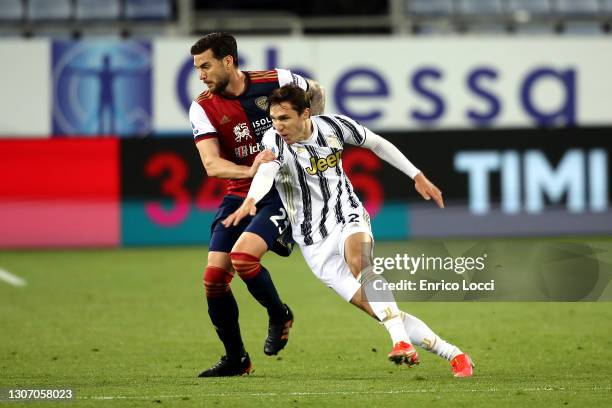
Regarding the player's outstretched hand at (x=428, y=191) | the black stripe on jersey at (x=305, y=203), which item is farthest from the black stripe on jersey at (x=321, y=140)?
the player's outstretched hand at (x=428, y=191)

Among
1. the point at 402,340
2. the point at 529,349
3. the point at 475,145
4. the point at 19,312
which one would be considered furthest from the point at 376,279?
the point at 475,145

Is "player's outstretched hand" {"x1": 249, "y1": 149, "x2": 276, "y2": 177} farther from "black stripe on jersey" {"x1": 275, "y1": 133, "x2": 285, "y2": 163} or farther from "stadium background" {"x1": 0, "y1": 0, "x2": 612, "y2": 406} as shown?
"stadium background" {"x1": 0, "y1": 0, "x2": 612, "y2": 406}

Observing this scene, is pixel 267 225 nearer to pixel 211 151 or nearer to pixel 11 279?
pixel 211 151

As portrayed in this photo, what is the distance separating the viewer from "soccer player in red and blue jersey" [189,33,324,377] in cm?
720

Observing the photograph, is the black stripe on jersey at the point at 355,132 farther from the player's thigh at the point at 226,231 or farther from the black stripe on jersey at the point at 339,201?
the player's thigh at the point at 226,231

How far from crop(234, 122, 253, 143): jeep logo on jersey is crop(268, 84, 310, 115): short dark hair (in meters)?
0.56

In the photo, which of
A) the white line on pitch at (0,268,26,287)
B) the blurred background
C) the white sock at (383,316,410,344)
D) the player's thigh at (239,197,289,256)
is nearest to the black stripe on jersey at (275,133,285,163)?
the player's thigh at (239,197,289,256)

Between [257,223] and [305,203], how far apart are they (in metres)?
0.33

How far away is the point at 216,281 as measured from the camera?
24.1 feet

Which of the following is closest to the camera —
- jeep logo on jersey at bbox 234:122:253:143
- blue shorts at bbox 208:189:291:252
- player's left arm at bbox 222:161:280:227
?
player's left arm at bbox 222:161:280:227

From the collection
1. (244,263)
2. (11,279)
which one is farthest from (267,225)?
(11,279)

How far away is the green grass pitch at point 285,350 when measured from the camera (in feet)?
21.0

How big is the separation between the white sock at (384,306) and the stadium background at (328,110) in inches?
103

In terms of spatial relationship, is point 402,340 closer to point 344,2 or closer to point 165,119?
point 165,119
